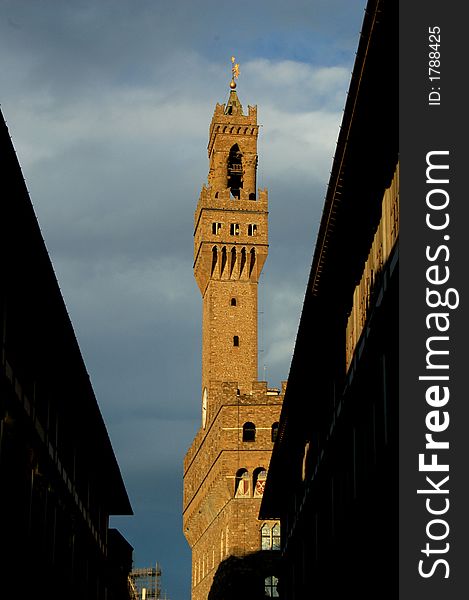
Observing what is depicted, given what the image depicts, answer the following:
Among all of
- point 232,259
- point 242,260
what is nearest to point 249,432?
point 242,260

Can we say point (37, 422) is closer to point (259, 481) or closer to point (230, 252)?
point (259, 481)

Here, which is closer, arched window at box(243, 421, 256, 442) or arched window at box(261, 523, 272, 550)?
arched window at box(261, 523, 272, 550)

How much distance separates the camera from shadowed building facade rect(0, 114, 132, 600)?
25.1 metres

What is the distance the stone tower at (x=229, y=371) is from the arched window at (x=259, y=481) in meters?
0.06

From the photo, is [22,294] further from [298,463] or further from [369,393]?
[298,463]

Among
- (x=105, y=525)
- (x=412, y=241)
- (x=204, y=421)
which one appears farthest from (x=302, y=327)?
(x=204, y=421)

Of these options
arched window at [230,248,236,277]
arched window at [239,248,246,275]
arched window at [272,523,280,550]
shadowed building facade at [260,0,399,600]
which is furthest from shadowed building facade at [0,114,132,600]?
arched window at [239,248,246,275]

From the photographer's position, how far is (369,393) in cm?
2408

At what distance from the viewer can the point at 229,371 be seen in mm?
91688

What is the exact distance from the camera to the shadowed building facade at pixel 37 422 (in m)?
25.1

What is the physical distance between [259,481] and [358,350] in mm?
55709

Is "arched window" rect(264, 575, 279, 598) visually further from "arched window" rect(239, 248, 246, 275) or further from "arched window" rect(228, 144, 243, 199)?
"arched window" rect(228, 144, 243, 199)

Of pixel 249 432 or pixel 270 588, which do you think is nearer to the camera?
pixel 270 588

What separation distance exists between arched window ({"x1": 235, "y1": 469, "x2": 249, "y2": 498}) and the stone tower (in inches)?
2.3
